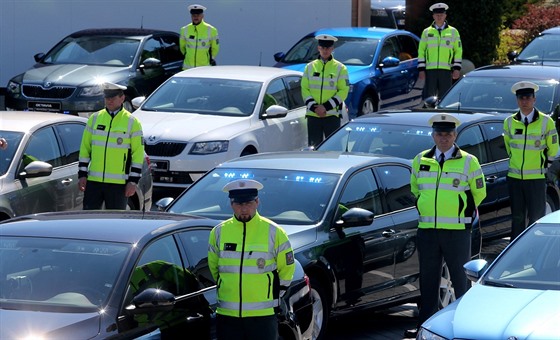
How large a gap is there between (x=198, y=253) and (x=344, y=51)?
12.7 meters

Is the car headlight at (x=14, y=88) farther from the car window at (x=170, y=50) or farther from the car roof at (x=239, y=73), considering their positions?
the car roof at (x=239, y=73)

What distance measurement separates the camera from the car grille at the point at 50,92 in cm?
1877

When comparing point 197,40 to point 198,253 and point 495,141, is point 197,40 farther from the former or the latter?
point 198,253

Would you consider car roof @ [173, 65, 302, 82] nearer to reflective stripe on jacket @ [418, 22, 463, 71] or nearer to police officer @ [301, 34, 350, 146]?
police officer @ [301, 34, 350, 146]

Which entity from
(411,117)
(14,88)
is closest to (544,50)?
(14,88)

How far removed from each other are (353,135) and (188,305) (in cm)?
616

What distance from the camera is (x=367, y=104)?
20.0 m

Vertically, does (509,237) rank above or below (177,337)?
below

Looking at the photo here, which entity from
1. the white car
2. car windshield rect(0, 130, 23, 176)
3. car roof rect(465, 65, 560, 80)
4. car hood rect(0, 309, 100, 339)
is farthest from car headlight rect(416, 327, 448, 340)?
car roof rect(465, 65, 560, 80)

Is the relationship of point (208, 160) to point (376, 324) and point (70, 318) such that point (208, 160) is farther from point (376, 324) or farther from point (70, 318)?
point (70, 318)

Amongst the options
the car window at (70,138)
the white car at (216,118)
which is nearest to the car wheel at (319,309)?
the car window at (70,138)

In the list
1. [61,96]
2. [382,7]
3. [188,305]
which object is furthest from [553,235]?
[382,7]

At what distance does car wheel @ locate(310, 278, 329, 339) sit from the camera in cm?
1013

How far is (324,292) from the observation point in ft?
33.8
